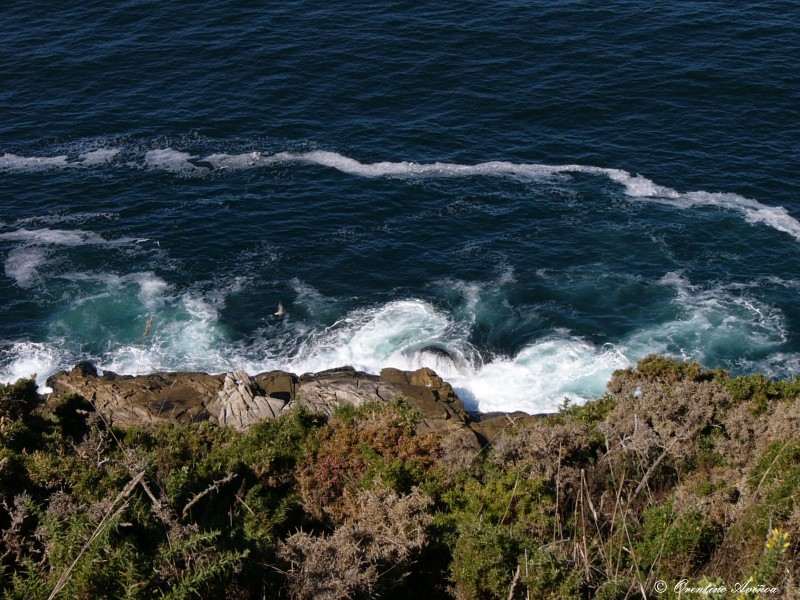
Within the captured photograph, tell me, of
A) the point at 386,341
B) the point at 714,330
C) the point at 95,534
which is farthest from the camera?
the point at 386,341

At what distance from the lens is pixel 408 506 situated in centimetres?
1959

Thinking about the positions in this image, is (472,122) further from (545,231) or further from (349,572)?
(349,572)

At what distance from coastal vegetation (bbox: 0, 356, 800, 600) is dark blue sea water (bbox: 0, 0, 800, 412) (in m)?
17.8

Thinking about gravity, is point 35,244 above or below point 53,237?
below

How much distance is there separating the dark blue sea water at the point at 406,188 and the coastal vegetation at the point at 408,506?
58.3 ft

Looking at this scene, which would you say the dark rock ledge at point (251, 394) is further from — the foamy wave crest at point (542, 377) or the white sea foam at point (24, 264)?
the white sea foam at point (24, 264)

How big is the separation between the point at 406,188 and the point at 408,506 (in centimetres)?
4564

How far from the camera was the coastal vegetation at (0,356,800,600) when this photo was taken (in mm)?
14023

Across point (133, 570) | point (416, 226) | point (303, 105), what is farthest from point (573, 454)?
point (303, 105)

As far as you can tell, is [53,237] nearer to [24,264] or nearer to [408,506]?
[24,264]

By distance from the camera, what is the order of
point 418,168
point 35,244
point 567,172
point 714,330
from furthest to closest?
point 418,168
point 567,172
point 35,244
point 714,330

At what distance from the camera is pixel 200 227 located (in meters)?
59.4

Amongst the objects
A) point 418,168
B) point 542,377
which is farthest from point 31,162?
point 542,377

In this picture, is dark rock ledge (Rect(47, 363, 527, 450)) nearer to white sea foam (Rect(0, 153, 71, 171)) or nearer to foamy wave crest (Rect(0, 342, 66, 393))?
foamy wave crest (Rect(0, 342, 66, 393))
